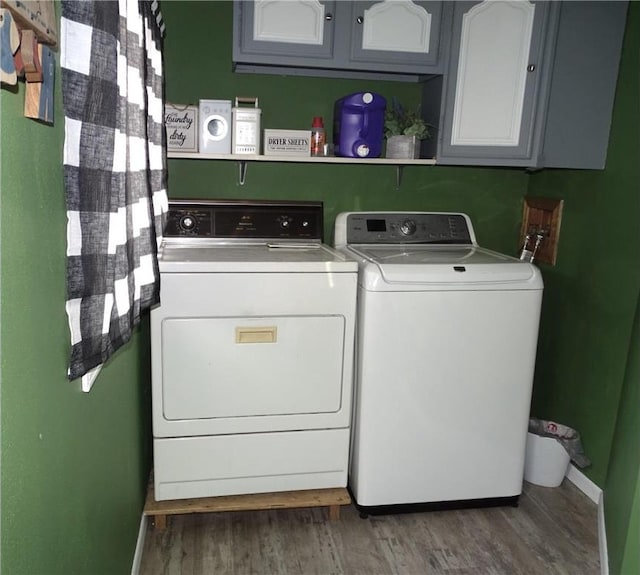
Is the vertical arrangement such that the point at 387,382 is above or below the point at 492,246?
below

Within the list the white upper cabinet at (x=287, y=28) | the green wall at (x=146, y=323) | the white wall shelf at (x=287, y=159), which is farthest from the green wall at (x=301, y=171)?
the white upper cabinet at (x=287, y=28)

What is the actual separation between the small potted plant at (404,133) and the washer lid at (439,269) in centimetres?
47

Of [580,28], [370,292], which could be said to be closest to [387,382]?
[370,292]

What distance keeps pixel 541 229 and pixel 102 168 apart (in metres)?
2.31

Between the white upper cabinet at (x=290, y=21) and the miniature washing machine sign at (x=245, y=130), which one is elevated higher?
the white upper cabinet at (x=290, y=21)

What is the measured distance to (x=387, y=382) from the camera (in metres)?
2.21

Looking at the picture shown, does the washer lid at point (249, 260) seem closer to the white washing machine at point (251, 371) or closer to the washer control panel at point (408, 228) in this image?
the white washing machine at point (251, 371)

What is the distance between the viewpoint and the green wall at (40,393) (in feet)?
2.64

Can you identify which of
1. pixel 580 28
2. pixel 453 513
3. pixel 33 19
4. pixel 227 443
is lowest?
pixel 453 513

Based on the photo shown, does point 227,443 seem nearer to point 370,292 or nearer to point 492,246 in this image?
point 370,292

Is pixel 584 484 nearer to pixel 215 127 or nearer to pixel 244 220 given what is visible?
pixel 244 220

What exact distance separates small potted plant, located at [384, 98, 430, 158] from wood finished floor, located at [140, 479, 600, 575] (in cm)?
153

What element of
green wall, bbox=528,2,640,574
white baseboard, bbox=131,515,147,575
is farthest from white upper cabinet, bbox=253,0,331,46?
white baseboard, bbox=131,515,147,575

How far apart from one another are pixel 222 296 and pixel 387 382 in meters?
0.70
